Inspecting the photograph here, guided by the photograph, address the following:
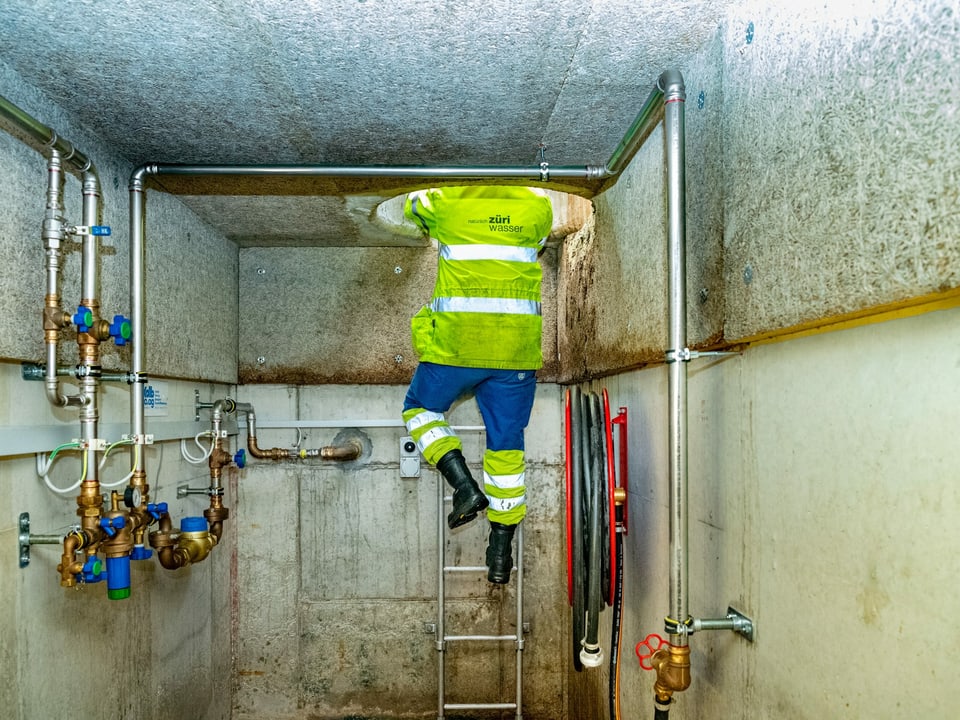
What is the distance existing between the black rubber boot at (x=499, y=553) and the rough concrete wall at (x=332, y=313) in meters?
1.32

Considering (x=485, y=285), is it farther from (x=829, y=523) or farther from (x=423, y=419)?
(x=829, y=523)

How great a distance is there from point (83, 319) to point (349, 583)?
2300 millimetres

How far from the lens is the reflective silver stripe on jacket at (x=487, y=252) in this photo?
247 cm

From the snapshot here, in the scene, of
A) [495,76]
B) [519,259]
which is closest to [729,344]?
[495,76]

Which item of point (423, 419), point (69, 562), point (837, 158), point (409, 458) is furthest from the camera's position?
point (409, 458)

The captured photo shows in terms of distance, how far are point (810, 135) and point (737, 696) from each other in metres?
1.19

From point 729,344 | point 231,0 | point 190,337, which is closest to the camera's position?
point 231,0

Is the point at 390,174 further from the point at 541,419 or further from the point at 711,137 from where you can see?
the point at 541,419

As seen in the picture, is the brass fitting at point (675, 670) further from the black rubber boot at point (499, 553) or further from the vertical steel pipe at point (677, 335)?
the black rubber boot at point (499, 553)

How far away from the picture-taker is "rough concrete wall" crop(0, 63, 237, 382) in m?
1.78

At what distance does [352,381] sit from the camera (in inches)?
146

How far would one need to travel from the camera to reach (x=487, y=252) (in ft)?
8.13

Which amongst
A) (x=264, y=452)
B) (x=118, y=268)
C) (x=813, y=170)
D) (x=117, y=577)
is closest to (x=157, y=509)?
(x=117, y=577)

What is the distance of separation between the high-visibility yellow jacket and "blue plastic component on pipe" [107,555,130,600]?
4.01 ft
